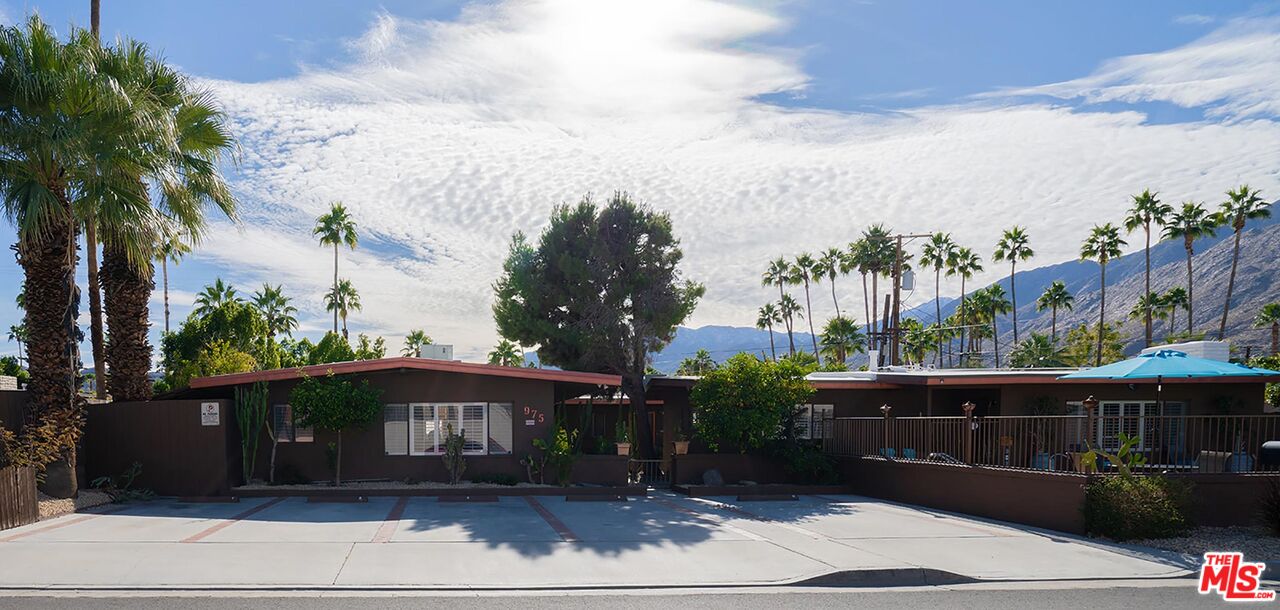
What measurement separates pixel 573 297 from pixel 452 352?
5.83 metres

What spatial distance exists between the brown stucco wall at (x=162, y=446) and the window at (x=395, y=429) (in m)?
3.08

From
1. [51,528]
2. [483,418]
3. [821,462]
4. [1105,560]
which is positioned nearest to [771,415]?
[821,462]

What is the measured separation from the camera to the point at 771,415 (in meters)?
19.3

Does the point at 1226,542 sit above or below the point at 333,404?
below

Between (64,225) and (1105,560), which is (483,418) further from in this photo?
(1105,560)

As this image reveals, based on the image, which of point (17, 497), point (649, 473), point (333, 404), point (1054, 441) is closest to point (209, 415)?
point (333, 404)

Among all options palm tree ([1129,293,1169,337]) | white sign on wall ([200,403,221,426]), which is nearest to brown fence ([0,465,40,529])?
white sign on wall ([200,403,221,426])

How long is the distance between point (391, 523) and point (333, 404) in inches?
173

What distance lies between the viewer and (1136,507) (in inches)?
488

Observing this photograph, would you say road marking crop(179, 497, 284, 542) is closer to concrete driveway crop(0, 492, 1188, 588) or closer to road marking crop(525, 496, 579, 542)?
concrete driveway crop(0, 492, 1188, 588)

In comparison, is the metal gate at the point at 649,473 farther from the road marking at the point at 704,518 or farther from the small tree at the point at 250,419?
the small tree at the point at 250,419

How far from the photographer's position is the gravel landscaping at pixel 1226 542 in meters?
11.6

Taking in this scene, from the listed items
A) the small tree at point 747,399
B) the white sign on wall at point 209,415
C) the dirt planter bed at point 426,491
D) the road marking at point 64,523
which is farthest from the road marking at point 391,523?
the small tree at point 747,399

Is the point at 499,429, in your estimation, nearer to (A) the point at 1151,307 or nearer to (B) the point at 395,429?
(B) the point at 395,429
